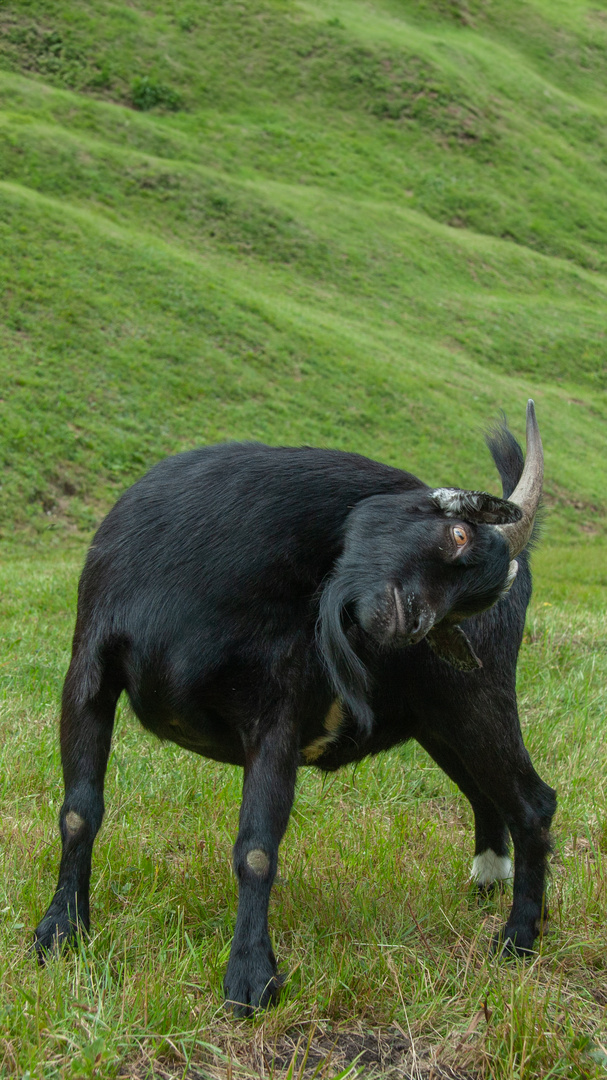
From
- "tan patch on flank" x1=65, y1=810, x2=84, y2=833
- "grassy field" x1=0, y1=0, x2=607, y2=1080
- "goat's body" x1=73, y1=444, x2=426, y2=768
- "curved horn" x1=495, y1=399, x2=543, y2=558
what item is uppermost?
"curved horn" x1=495, y1=399, x2=543, y2=558

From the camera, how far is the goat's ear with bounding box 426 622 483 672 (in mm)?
3289

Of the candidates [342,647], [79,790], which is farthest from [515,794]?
[79,790]

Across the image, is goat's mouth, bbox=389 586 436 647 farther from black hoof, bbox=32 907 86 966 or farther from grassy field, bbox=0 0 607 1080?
black hoof, bbox=32 907 86 966

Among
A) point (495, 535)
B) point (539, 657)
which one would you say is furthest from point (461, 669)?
point (539, 657)

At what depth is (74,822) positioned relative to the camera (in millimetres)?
3072

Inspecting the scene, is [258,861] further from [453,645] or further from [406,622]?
[453,645]

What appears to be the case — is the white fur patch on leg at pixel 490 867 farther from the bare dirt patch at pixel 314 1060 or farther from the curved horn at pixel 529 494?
the curved horn at pixel 529 494

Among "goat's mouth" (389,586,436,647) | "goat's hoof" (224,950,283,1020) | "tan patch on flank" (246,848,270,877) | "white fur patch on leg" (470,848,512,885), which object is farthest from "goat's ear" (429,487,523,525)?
"white fur patch on leg" (470,848,512,885)

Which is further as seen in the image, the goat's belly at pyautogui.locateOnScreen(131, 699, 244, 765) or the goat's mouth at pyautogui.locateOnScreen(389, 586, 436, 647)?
the goat's belly at pyautogui.locateOnScreen(131, 699, 244, 765)

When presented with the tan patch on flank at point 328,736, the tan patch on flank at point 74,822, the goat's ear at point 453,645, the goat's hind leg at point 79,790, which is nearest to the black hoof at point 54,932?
the goat's hind leg at point 79,790

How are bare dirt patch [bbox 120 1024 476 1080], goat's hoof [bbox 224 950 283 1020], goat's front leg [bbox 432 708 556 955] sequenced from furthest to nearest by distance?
1. goat's front leg [bbox 432 708 556 955]
2. goat's hoof [bbox 224 950 283 1020]
3. bare dirt patch [bbox 120 1024 476 1080]

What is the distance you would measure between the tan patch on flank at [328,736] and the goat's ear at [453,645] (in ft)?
1.28

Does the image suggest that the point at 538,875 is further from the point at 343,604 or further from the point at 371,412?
the point at 371,412

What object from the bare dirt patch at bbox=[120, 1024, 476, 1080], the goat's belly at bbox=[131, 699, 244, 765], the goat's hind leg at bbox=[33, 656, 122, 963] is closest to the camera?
the bare dirt patch at bbox=[120, 1024, 476, 1080]
